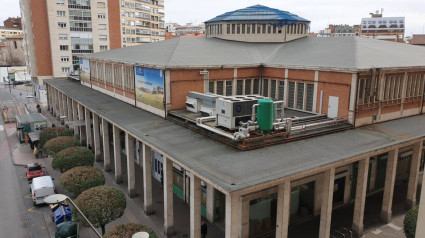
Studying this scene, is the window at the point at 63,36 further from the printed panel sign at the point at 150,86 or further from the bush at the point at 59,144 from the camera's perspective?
the printed panel sign at the point at 150,86

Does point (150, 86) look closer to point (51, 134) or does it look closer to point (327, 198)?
point (51, 134)

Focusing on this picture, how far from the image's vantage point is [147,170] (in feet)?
79.7

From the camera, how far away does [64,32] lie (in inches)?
3019

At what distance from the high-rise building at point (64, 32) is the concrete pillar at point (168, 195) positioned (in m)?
54.5

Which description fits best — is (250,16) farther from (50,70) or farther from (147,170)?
(50,70)

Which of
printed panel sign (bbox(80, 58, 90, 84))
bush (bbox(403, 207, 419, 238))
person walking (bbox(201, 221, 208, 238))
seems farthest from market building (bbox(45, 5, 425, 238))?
printed panel sign (bbox(80, 58, 90, 84))

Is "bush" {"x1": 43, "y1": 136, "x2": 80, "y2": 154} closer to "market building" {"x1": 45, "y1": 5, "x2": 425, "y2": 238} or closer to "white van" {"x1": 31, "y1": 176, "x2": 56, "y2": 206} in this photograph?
"market building" {"x1": 45, "y1": 5, "x2": 425, "y2": 238}

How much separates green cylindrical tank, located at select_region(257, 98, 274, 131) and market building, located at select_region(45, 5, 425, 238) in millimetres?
85

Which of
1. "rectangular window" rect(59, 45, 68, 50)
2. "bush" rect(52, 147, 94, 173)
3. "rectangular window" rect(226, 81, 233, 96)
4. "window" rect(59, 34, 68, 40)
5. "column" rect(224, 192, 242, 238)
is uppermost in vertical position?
"window" rect(59, 34, 68, 40)

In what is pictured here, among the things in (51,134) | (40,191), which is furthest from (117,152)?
(51,134)

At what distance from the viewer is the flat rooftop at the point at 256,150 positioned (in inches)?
665

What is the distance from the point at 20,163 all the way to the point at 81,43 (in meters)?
48.8

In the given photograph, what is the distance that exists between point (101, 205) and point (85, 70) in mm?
36893

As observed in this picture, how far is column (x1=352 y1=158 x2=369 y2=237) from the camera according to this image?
21344 mm
